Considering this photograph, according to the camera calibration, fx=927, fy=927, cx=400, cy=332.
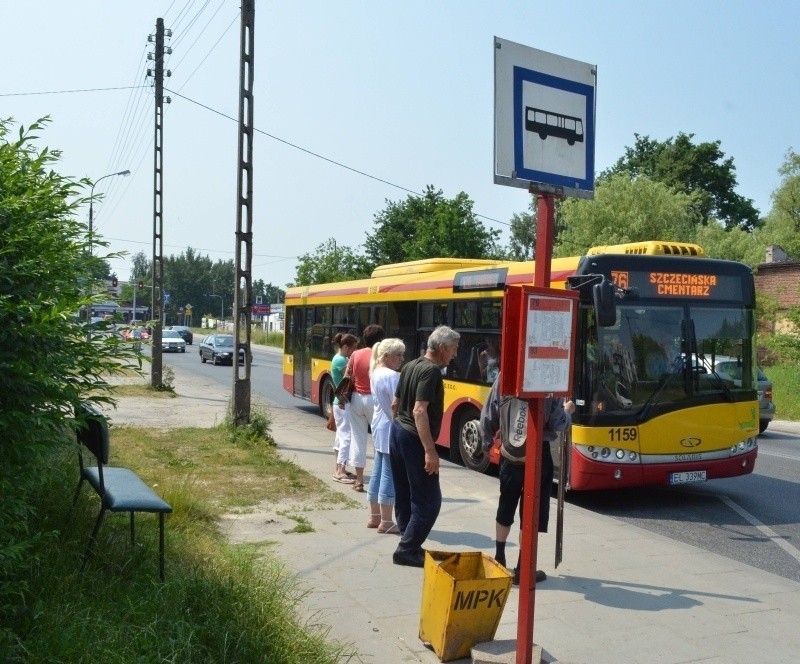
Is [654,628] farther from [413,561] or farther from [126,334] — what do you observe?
[126,334]

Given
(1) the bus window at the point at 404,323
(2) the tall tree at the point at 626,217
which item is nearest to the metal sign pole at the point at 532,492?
(1) the bus window at the point at 404,323

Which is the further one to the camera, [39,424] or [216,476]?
[216,476]

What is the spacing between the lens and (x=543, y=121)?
15.0ft

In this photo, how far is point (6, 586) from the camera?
400cm

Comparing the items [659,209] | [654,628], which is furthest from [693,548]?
[659,209]

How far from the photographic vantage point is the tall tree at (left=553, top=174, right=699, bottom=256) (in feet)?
139

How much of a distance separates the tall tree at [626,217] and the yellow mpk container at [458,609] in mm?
37907

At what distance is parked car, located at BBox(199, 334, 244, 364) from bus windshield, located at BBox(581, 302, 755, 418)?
34339mm

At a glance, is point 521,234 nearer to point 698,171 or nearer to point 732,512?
point 698,171

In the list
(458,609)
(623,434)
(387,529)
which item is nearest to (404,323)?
(623,434)

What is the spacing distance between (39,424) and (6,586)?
71 centimetres

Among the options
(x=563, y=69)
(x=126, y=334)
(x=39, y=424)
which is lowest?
(x=39, y=424)

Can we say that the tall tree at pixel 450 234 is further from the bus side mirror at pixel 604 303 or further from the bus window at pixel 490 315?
the bus side mirror at pixel 604 303

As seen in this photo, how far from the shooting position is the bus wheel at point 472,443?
1200 cm
